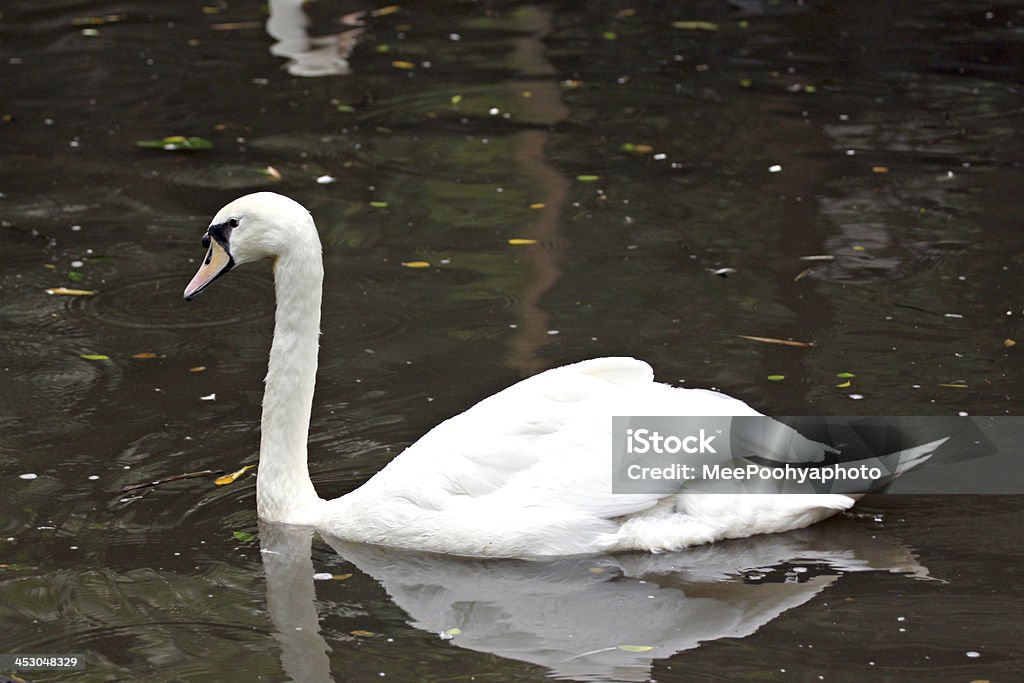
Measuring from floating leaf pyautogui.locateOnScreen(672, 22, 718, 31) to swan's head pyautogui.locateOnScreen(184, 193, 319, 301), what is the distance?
8.93 m

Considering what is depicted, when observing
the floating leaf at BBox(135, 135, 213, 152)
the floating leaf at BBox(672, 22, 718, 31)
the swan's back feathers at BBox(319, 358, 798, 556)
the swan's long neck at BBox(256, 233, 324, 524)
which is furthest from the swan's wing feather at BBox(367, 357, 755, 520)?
the floating leaf at BBox(672, 22, 718, 31)

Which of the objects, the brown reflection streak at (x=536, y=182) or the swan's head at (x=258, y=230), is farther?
the brown reflection streak at (x=536, y=182)

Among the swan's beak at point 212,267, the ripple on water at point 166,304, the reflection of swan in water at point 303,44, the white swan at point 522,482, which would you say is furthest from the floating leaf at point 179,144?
the white swan at point 522,482

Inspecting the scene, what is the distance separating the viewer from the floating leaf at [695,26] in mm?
14484

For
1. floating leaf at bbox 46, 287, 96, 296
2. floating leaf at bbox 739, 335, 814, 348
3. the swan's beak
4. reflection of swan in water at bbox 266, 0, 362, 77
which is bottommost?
reflection of swan in water at bbox 266, 0, 362, 77

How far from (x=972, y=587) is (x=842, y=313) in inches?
110

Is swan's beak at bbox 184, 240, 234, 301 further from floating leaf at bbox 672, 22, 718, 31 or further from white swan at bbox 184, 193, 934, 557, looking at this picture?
floating leaf at bbox 672, 22, 718, 31

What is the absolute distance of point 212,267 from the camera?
6.36 m

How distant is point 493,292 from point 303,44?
620cm

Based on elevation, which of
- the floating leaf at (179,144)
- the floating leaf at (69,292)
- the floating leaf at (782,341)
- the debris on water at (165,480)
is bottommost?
the floating leaf at (179,144)

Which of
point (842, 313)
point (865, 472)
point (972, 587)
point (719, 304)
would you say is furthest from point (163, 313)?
point (972, 587)

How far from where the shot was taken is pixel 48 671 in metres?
5.24

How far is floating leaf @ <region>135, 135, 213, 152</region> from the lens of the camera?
1152 cm

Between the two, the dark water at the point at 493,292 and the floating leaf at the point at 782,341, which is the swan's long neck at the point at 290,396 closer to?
the dark water at the point at 493,292
